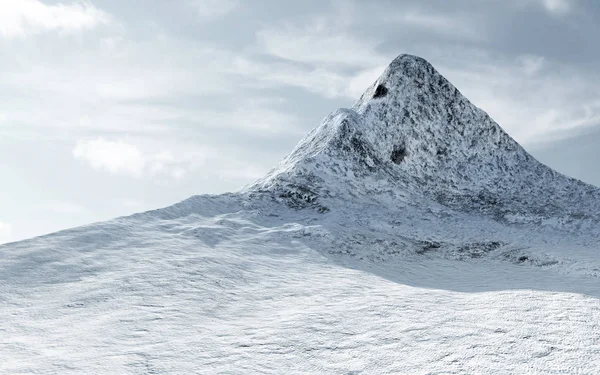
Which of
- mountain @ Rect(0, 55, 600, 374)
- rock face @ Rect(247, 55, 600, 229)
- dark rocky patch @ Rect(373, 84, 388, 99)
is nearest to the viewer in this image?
mountain @ Rect(0, 55, 600, 374)

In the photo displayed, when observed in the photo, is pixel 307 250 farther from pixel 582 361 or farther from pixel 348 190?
pixel 582 361

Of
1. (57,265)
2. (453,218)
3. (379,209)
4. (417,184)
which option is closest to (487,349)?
(57,265)

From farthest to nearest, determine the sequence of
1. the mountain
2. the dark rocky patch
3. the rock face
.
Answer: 1. the dark rocky patch
2. the rock face
3. the mountain

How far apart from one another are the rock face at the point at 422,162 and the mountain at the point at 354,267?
11cm

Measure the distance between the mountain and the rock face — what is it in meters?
0.11

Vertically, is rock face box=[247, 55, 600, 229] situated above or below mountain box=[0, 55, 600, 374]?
above

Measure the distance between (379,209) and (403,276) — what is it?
759 cm

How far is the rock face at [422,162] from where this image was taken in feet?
83.9

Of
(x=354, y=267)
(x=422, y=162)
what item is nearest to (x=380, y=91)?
(x=422, y=162)

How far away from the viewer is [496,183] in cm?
2944

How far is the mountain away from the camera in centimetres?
772

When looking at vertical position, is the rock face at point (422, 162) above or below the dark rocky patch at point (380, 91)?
below

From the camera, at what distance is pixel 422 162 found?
96.9 ft

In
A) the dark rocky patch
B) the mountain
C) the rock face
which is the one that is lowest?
the mountain
